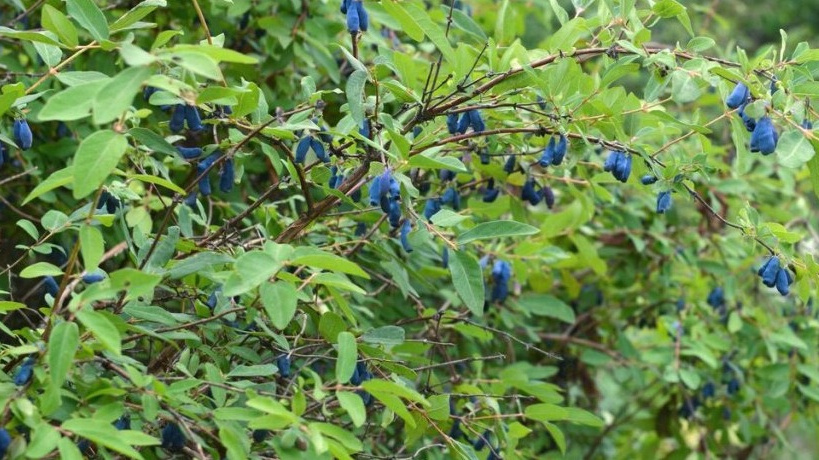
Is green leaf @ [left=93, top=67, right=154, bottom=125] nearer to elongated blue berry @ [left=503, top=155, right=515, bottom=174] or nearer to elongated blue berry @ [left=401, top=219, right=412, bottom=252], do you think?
elongated blue berry @ [left=401, top=219, right=412, bottom=252]

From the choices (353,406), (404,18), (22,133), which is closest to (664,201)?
(404,18)

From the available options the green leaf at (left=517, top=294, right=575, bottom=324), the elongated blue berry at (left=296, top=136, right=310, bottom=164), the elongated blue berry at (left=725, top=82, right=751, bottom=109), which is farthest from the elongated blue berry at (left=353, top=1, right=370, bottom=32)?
the green leaf at (left=517, top=294, right=575, bottom=324)

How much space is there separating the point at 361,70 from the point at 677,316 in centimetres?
212

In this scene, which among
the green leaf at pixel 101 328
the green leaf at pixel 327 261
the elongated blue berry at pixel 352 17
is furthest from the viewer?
the elongated blue berry at pixel 352 17

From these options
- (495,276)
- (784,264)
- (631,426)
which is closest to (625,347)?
(631,426)

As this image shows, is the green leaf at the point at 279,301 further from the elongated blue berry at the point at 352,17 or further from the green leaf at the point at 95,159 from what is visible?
the elongated blue berry at the point at 352,17

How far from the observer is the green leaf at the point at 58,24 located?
1.78 m

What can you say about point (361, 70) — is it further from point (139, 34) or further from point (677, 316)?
point (677, 316)

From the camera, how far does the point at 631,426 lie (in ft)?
14.4

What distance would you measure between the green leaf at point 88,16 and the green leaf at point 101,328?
548 millimetres

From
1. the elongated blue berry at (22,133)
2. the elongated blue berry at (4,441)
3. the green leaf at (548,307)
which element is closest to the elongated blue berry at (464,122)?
the elongated blue berry at (22,133)

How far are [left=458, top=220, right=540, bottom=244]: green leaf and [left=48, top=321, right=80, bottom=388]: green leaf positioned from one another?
71 centimetres

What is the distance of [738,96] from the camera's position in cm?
188

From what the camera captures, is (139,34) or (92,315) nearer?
(92,315)
